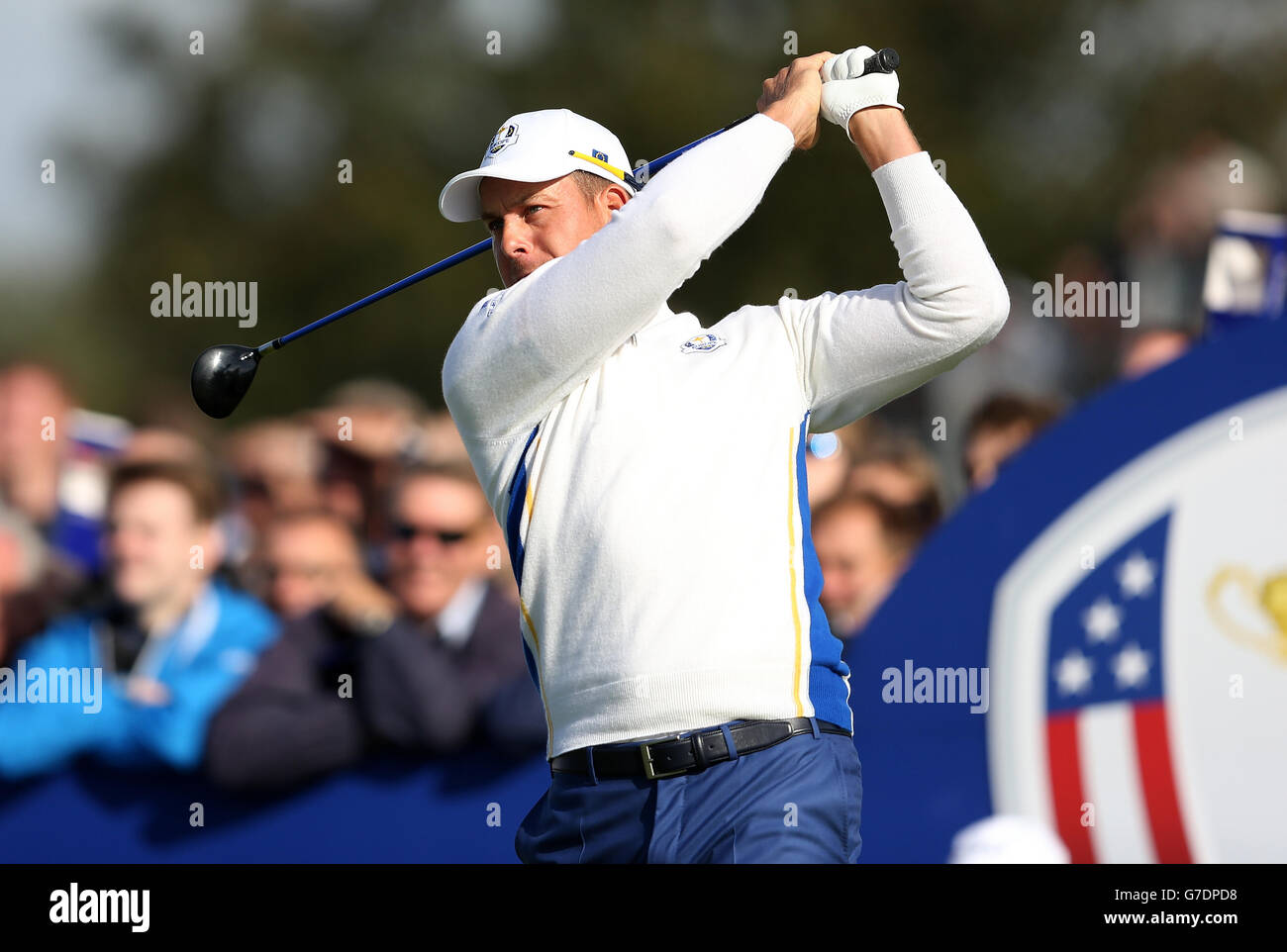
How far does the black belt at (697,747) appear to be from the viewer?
2.42 m

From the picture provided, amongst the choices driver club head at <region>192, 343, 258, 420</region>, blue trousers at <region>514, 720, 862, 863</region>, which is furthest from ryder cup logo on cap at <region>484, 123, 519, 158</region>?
blue trousers at <region>514, 720, 862, 863</region>

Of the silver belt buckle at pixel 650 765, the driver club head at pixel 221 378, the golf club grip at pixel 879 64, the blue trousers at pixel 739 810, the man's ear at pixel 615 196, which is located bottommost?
the blue trousers at pixel 739 810

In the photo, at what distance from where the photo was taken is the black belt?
95.3 inches

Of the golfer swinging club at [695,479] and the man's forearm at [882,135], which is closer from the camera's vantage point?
the golfer swinging club at [695,479]

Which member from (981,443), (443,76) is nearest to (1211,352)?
(981,443)

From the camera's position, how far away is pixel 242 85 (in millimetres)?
5398

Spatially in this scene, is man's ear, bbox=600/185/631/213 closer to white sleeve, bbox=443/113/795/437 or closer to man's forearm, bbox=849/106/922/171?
white sleeve, bbox=443/113/795/437

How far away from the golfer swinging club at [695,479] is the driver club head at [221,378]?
3.40ft

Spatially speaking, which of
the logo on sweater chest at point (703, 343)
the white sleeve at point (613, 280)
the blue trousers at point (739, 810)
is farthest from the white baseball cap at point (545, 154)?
the blue trousers at point (739, 810)

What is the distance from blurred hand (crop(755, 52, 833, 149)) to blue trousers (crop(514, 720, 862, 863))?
36.6 inches

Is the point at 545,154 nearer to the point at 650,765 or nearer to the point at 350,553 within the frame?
the point at 650,765

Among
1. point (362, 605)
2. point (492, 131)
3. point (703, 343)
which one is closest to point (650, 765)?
point (703, 343)

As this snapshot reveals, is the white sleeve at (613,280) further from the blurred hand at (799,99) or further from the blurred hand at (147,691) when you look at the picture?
the blurred hand at (147,691)

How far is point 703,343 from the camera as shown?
8.48ft
